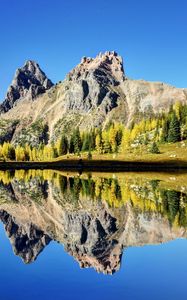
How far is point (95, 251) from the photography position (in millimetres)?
25062

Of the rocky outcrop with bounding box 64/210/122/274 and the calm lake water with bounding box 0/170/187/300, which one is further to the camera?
the rocky outcrop with bounding box 64/210/122/274

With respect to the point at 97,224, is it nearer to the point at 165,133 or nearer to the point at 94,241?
the point at 94,241

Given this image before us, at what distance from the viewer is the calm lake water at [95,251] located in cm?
1798

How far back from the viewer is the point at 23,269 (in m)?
21.3

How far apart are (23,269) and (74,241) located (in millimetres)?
7661

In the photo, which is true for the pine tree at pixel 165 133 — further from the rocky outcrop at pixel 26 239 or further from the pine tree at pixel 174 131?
the rocky outcrop at pixel 26 239

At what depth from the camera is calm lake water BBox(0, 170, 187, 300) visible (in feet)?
59.0

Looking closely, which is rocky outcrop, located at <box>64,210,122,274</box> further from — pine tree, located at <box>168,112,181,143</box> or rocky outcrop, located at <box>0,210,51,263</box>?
pine tree, located at <box>168,112,181,143</box>

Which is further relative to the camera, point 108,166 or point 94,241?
point 108,166

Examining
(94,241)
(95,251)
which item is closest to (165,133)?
(94,241)

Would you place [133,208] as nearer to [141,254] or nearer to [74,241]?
[74,241]

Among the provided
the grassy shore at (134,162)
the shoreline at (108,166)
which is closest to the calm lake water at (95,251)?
the shoreline at (108,166)

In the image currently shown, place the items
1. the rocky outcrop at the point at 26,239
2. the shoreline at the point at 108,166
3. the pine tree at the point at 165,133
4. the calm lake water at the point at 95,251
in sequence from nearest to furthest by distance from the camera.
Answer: the calm lake water at the point at 95,251 → the rocky outcrop at the point at 26,239 → the shoreline at the point at 108,166 → the pine tree at the point at 165,133

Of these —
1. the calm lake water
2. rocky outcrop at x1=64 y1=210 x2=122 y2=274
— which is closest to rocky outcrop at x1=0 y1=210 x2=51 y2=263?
the calm lake water
